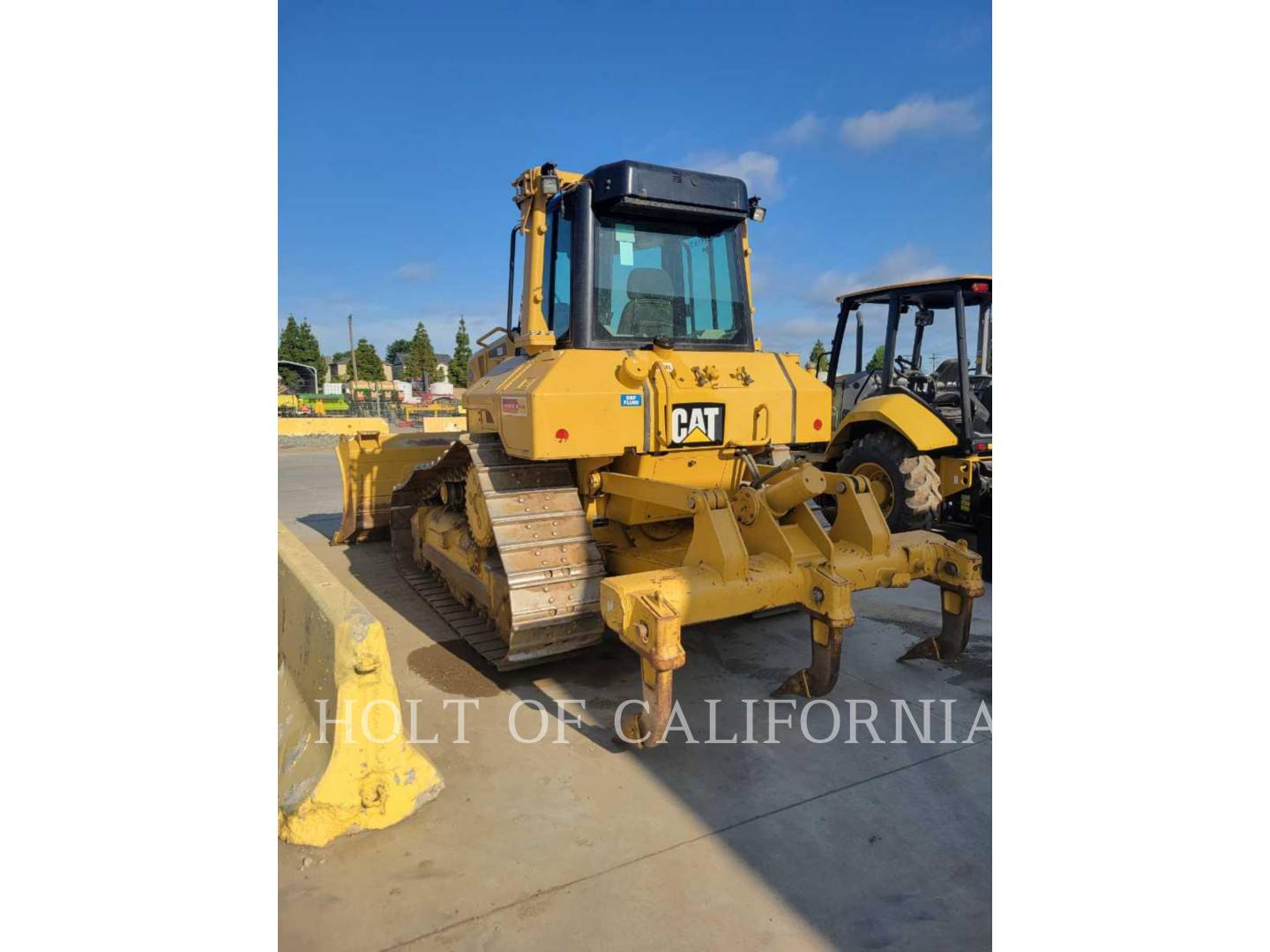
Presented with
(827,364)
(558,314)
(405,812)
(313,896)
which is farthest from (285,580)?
(827,364)

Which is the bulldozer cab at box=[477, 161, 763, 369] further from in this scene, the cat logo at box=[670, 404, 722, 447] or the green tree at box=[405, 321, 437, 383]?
the green tree at box=[405, 321, 437, 383]

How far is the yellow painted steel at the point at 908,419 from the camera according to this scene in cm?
Result: 678

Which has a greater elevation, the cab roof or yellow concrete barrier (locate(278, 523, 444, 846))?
the cab roof

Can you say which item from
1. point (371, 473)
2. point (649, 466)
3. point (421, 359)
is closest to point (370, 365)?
point (421, 359)

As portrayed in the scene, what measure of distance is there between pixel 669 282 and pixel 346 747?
3288 mm

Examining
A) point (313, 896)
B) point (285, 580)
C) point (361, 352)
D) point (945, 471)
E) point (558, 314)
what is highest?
point (361, 352)

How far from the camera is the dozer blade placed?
310 inches

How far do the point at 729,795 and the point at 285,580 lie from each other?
236 cm

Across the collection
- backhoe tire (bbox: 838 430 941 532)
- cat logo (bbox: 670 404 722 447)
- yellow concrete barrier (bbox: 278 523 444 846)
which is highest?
cat logo (bbox: 670 404 722 447)

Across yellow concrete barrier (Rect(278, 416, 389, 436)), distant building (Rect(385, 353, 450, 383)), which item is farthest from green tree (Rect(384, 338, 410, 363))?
yellow concrete barrier (Rect(278, 416, 389, 436))

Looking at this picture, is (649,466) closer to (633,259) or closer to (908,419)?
(633,259)

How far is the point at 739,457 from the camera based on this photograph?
15.3ft

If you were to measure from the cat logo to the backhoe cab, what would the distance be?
287 cm
